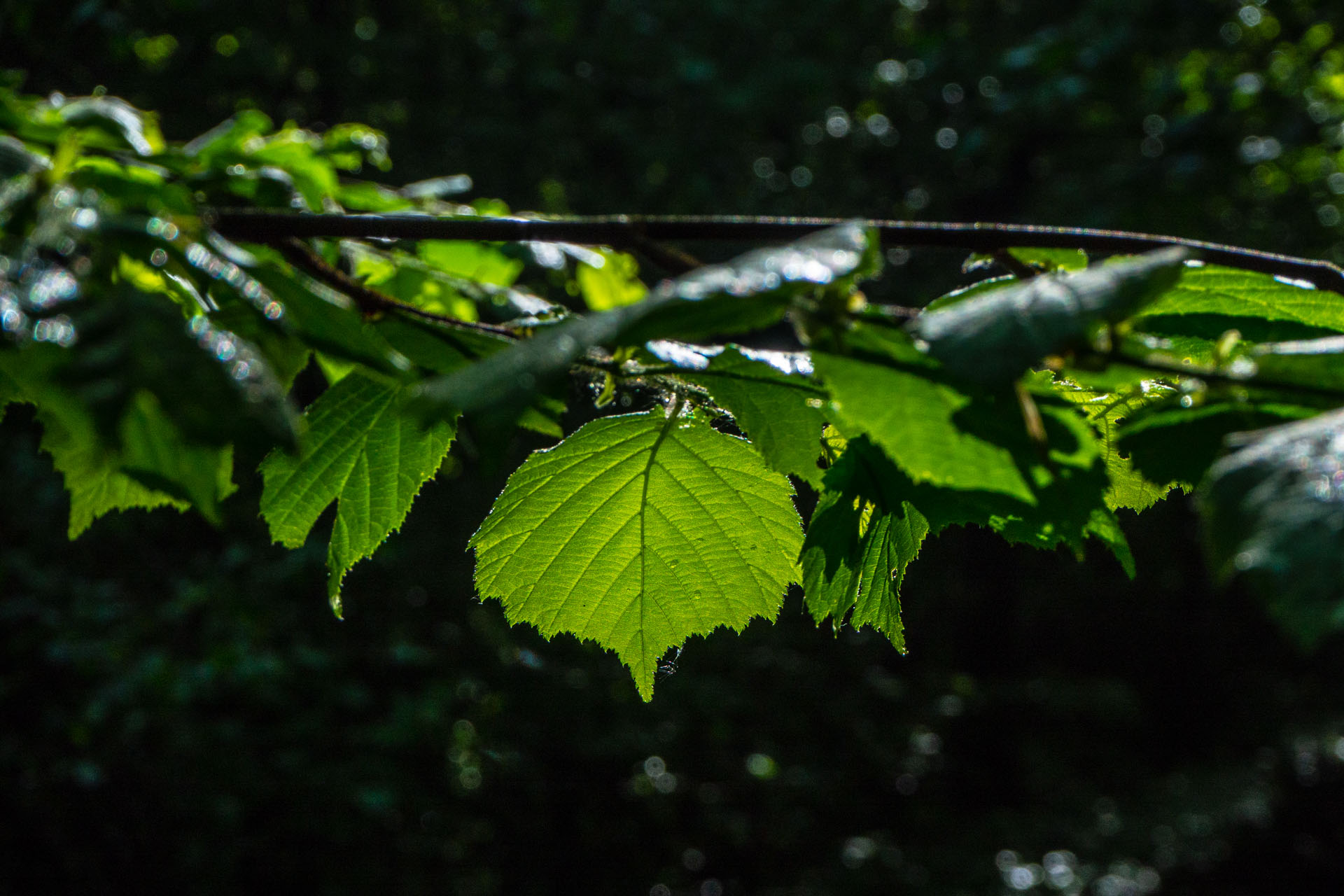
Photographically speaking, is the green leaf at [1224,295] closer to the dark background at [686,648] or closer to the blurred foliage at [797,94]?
the dark background at [686,648]

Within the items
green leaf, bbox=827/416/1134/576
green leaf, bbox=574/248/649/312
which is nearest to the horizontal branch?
green leaf, bbox=827/416/1134/576

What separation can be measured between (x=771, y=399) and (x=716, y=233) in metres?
0.11

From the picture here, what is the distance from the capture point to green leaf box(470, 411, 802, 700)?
24.8 inches

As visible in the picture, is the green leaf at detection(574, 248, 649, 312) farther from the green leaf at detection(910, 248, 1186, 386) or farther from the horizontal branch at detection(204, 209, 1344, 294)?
the green leaf at detection(910, 248, 1186, 386)

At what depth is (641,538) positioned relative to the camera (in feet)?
2.21

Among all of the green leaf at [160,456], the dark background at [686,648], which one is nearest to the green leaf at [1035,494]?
the green leaf at [160,456]

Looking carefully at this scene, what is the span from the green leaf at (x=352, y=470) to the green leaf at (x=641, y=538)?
61mm

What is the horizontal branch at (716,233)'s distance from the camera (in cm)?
47

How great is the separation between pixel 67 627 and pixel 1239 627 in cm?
1082

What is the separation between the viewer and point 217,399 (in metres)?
0.31

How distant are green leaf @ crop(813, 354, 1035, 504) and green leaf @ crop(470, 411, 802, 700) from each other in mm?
233

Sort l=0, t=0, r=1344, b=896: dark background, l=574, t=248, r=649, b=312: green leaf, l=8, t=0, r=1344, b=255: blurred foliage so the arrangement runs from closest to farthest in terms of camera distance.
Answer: l=574, t=248, r=649, b=312: green leaf → l=0, t=0, r=1344, b=896: dark background → l=8, t=0, r=1344, b=255: blurred foliage

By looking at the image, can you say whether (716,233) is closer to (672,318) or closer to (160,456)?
(672,318)

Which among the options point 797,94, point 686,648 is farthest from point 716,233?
point 797,94
